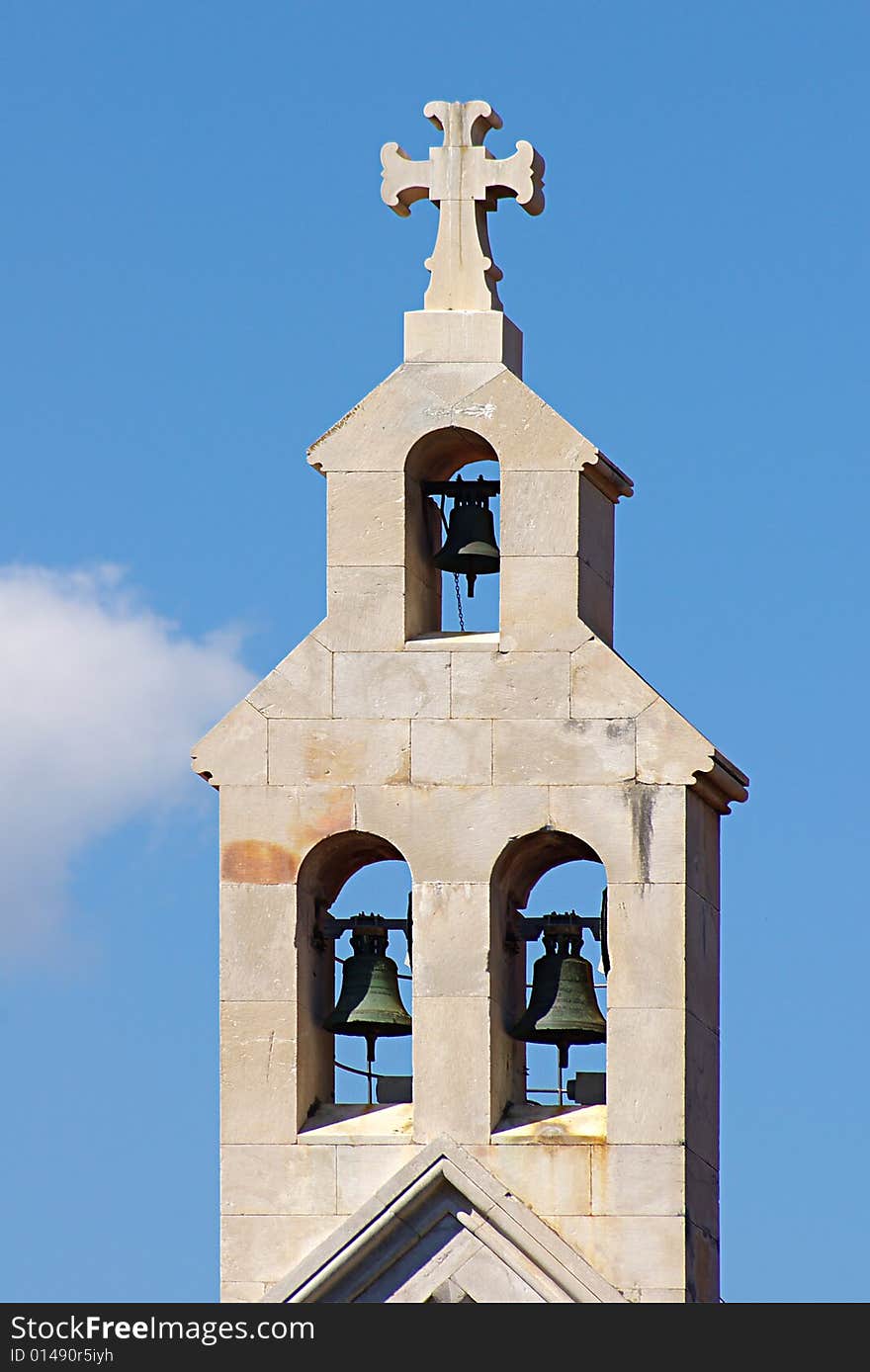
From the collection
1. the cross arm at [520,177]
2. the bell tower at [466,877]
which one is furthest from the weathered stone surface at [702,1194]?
the cross arm at [520,177]

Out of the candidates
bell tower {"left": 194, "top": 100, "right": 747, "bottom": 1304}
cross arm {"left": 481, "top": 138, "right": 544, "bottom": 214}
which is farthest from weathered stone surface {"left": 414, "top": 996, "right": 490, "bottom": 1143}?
cross arm {"left": 481, "top": 138, "right": 544, "bottom": 214}

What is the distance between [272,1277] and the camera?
6125 centimetres

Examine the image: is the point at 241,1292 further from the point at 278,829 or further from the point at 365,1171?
the point at 278,829

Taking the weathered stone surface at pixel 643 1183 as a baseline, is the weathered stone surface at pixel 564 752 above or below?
above

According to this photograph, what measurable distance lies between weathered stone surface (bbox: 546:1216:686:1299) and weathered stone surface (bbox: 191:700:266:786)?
14.6 feet

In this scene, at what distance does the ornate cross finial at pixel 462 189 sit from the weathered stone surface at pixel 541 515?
162cm

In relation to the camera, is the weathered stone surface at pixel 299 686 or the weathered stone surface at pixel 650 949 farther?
the weathered stone surface at pixel 299 686

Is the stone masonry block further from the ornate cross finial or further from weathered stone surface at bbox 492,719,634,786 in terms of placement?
weathered stone surface at bbox 492,719,634,786

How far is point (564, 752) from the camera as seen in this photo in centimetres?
6181

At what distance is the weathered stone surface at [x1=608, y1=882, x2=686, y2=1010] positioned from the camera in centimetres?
6125

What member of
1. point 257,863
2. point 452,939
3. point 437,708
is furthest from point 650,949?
point 257,863

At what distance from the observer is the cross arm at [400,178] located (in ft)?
207

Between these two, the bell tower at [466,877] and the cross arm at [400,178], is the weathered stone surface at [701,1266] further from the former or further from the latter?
the cross arm at [400,178]
